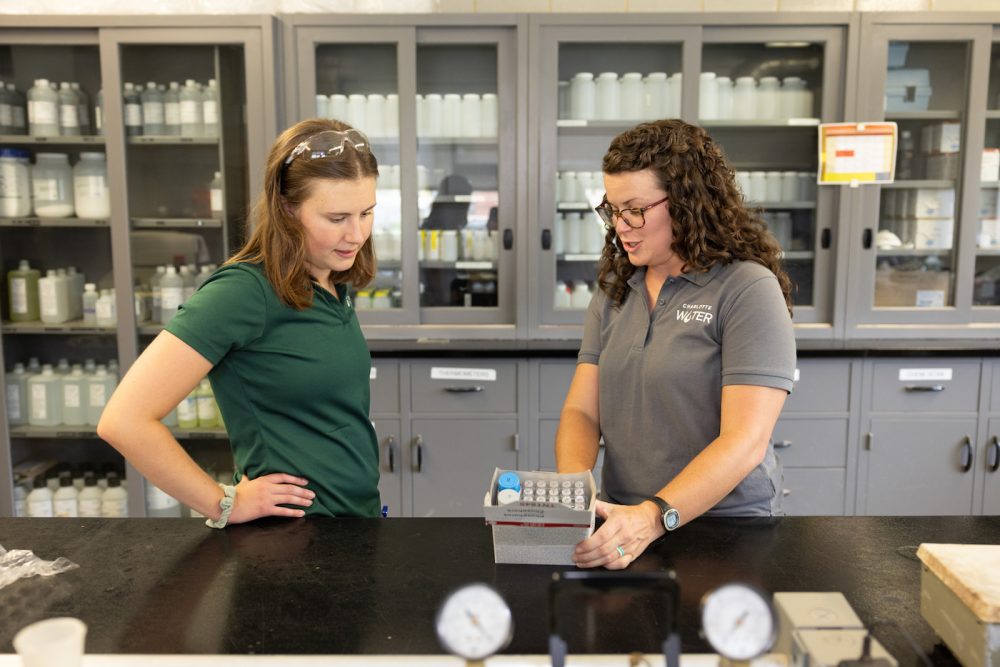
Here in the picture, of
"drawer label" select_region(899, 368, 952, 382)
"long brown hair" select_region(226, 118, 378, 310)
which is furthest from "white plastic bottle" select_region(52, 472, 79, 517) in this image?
"drawer label" select_region(899, 368, 952, 382)

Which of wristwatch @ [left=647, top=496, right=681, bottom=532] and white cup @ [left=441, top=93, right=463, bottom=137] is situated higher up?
white cup @ [left=441, top=93, right=463, bottom=137]

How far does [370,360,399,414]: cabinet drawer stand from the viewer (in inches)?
119

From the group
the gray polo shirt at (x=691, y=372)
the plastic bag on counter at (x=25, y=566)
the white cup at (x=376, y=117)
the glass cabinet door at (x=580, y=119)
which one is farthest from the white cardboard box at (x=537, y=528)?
the white cup at (x=376, y=117)

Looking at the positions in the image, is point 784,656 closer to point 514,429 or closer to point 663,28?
point 514,429

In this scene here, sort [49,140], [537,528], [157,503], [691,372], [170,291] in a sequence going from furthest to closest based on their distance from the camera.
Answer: [157,503], [170,291], [49,140], [691,372], [537,528]

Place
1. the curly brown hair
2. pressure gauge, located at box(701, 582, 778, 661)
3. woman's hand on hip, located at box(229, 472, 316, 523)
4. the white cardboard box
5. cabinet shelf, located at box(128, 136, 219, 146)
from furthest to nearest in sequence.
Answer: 1. cabinet shelf, located at box(128, 136, 219, 146)
2. the curly brown hair
3. woman's hand on hip, located at box(229, 472, 316, 523)
4. the white cardboard box
5. pressure gauge, located at box(701, 582, 778, 661)

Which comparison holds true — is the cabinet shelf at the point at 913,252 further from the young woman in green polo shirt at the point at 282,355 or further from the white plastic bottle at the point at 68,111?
the white plastic bottle at the point at 68,111

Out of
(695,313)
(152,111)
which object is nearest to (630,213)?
(695,313)

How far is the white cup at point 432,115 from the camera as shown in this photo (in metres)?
3.29

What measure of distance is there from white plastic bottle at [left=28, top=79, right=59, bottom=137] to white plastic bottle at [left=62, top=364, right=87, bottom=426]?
99cm

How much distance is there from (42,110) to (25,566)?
2.58m

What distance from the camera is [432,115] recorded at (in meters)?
3.30

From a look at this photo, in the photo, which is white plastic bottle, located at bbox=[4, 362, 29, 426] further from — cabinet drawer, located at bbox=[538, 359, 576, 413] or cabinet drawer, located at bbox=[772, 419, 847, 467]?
cabinet drawer, located at bbox=[772, 419, 847, 467]

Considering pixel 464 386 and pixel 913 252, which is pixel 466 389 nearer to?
pixel 464 386
